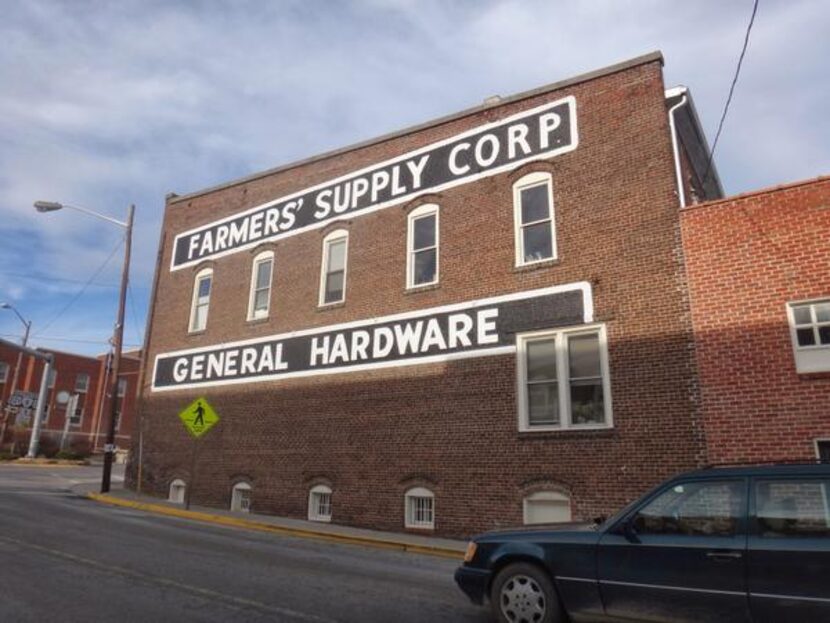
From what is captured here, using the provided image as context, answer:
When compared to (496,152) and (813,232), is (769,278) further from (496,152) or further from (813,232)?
(496,152)

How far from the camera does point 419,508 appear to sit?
1391 centimetres

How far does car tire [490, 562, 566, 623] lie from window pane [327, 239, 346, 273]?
12069mm

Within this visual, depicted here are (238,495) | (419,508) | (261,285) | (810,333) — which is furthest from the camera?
(261,285)

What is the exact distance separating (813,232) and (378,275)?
30.4ft

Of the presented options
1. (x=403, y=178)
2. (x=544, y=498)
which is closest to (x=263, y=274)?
(x=403, y=178)

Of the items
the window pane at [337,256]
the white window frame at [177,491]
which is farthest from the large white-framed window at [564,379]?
the white window frame at [177,491]

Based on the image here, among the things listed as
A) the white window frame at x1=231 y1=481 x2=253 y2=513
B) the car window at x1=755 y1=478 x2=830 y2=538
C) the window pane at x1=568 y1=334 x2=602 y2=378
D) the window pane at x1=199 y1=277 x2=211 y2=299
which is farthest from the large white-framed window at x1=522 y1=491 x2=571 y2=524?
the window pane at x1=199 y1=277 x2=211 y2=299

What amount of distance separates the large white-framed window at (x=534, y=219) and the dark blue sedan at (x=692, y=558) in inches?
339

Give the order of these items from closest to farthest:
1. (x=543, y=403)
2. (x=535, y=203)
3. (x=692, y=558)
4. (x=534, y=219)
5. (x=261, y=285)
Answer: (x=692, y=558) < (x=543, y=403) < (x=534, y=219) < (x=535, y=203) < (x=261, y=285)

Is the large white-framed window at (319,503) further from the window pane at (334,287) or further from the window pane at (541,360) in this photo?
the window pane at (541,360)

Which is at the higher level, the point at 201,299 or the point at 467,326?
the point at 201,299

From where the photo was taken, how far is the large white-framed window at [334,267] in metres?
17.0

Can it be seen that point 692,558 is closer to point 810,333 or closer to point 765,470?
point 765,470

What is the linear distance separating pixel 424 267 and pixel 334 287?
289 cm
